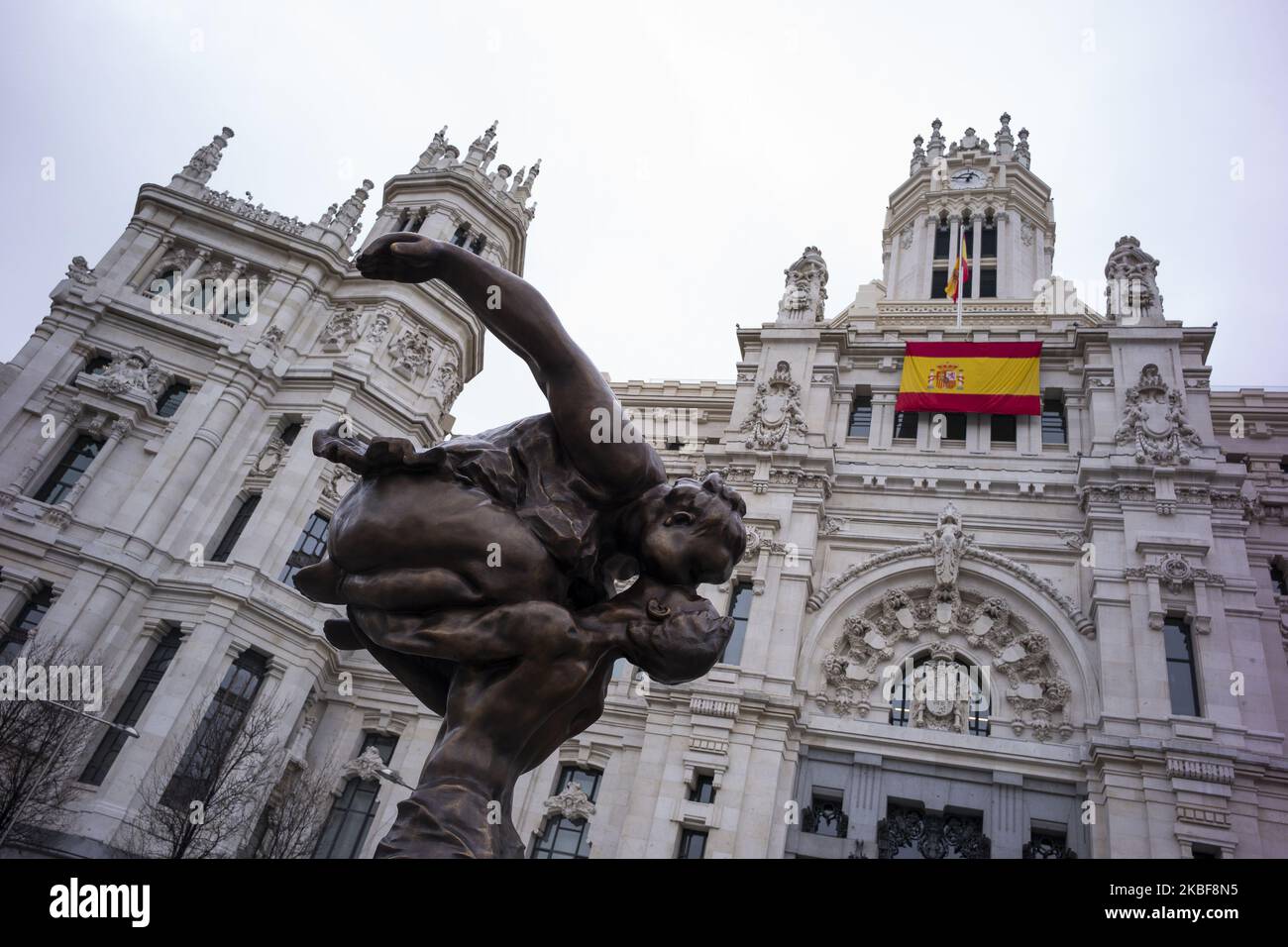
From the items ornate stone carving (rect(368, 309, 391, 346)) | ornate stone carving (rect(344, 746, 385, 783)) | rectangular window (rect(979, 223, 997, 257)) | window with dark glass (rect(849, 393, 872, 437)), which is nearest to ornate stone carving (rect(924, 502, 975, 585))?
window with dark glass (rect(849, 393, 872, 437))

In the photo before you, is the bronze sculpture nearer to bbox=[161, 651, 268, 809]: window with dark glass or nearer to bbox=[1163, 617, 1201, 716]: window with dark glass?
bbox=[161, 651, 268, 809]: window with dark glass

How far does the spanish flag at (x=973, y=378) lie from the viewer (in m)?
24.2

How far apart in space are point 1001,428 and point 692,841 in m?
14.8

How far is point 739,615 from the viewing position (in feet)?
72.5

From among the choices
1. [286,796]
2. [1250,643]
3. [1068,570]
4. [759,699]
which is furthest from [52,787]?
[1250,643]

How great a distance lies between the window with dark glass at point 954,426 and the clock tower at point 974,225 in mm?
10165

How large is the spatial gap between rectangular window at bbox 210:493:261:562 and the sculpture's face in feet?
77.5

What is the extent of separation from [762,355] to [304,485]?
14747 millimetres

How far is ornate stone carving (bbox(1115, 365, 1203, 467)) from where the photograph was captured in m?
21.2

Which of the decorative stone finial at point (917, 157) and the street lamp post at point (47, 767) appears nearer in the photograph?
the street lamp post at point (47, 767)

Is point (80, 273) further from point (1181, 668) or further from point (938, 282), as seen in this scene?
point (1181, 668)

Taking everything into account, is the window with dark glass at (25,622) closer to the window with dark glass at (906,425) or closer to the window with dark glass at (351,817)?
the window with dark glass at (351,817)

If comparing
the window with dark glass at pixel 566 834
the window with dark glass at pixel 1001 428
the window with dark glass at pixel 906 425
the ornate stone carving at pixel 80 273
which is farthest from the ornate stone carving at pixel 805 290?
the ornate stone carving at pixel 80 273

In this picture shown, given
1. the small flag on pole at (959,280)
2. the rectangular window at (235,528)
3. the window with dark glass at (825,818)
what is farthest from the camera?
the small flag on pole at (959,280)
